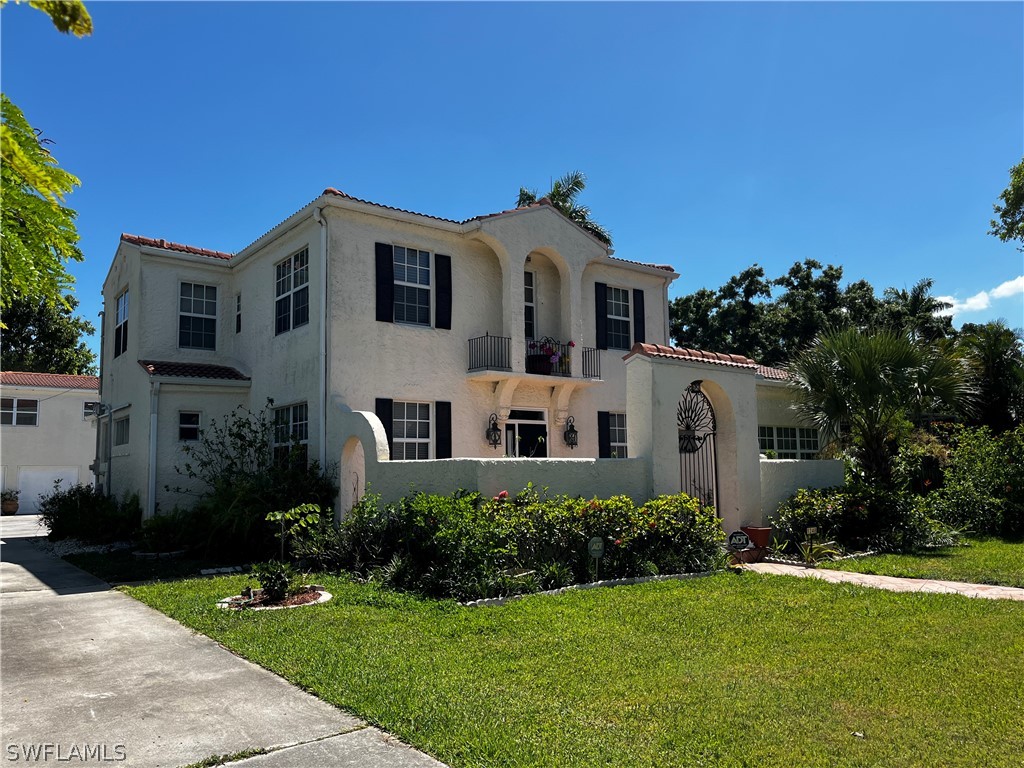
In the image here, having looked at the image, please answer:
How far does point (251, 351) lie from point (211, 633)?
10474 mm

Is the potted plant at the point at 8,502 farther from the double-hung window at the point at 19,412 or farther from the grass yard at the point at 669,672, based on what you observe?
the grass yard at the point at 669,672

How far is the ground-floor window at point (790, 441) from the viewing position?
2125 centimetres

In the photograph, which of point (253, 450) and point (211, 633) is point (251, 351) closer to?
point (253, 450)

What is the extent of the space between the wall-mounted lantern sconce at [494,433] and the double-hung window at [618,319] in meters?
3.90

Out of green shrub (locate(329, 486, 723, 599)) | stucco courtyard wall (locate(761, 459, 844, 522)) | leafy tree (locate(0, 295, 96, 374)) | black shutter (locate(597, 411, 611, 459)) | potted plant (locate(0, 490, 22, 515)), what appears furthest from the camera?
leafy tree (locate(0, 295, 96, 374))

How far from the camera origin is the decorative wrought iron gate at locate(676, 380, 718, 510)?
489 inches

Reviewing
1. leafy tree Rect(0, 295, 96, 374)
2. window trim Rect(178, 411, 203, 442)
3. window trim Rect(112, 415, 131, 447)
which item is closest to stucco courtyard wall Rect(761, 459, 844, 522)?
window trim Rect(178, 411, 203, 442)

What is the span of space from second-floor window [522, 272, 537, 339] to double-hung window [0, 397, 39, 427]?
1000 inches

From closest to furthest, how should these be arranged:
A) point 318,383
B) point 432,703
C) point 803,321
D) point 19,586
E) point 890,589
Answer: point 432,703
point 890,589
point 19,586
point 318,383
point 803,321

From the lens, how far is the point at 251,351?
17.0 metres

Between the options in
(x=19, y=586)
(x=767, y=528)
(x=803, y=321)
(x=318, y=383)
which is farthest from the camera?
(x=803, y=321)

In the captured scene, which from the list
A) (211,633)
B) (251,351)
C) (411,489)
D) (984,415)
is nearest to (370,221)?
(251,351)

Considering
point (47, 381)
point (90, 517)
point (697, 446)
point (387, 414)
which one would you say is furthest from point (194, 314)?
point (47, 381)

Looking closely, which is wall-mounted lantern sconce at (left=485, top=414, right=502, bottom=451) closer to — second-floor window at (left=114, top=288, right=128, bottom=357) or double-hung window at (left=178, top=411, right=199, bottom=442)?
double-hung window at (left=178, top=411, right=199, bottom=442)
